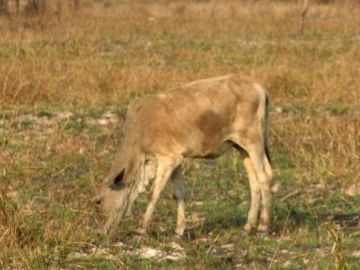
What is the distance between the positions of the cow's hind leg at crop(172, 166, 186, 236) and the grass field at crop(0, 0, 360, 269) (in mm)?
145

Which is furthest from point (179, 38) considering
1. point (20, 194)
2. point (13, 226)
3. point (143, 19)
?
point (13, 226)

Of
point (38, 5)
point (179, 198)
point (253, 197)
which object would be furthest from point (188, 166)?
point (38, 5)

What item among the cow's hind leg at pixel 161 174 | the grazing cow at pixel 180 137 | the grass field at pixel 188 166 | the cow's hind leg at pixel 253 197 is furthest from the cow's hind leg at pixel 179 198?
the cow's hind leg at pixel 253 197

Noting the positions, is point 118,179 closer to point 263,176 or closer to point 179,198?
point 179,198

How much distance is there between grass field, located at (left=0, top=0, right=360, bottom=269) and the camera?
7.37m

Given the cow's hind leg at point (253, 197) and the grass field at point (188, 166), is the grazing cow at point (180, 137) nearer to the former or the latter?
the cow's hind leg at point (253, 197)

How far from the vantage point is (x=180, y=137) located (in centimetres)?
842

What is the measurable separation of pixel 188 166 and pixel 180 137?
110 inches

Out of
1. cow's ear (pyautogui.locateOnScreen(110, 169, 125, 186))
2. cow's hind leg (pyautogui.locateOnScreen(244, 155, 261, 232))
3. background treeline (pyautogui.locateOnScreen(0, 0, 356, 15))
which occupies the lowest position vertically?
background treeline (pyautogui.locateOnScreen(0, 0, 356, 15))

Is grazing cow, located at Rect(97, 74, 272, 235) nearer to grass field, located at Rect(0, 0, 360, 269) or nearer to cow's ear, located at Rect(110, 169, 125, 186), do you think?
cow's ear, located at Rect(110, 169, 125, 186)

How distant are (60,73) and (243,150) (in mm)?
7220

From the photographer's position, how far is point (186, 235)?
8.50m

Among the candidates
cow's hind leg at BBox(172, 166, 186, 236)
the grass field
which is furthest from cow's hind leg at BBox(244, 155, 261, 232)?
cow's hind leg at BBox(172, 166, 186, 236)

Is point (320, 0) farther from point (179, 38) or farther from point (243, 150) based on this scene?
point (243, 150)
